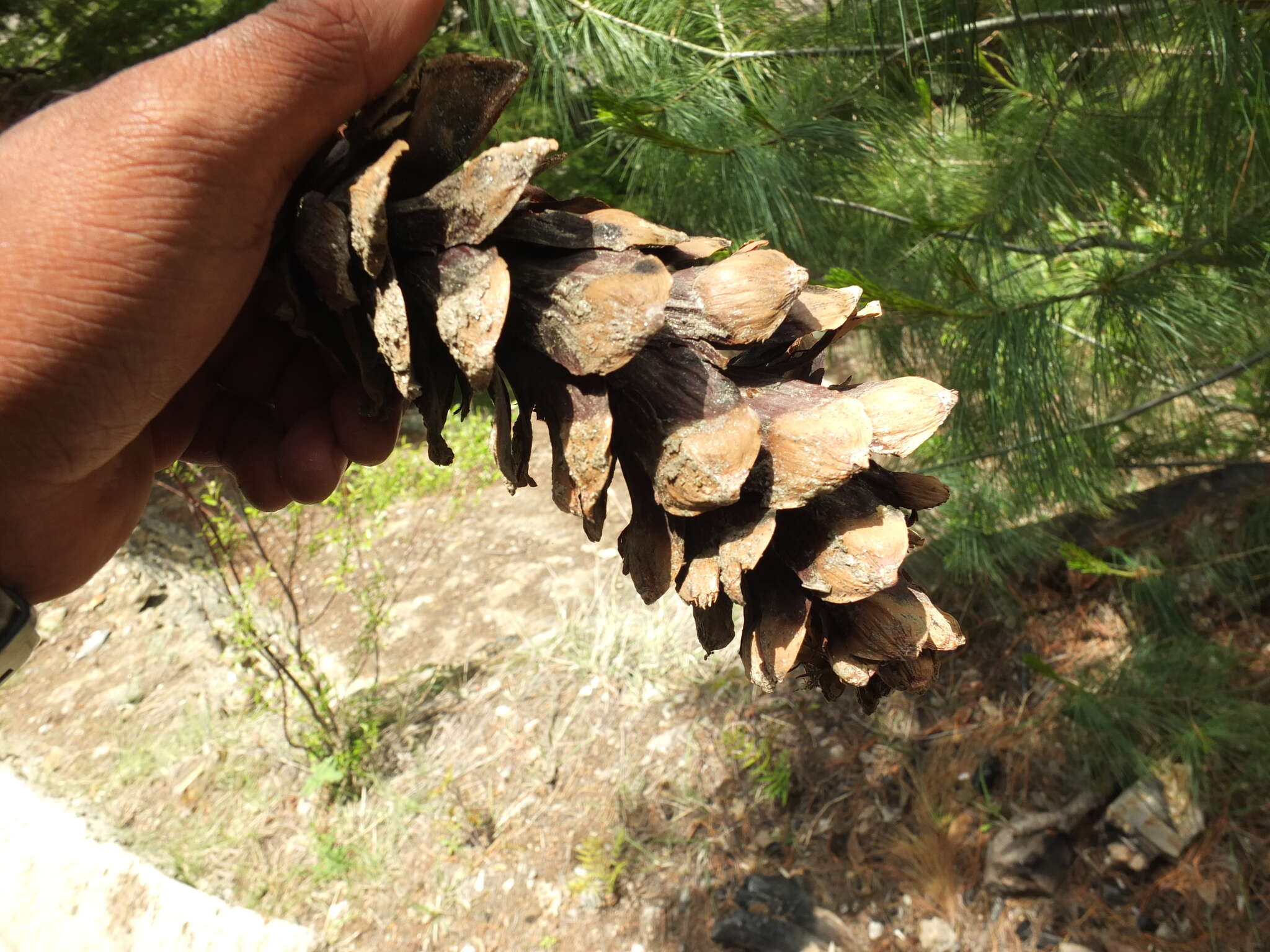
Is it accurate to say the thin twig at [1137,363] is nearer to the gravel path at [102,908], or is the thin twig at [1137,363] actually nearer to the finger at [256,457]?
the finger at [256,457]

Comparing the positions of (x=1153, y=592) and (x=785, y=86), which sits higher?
(x=785, y=86)

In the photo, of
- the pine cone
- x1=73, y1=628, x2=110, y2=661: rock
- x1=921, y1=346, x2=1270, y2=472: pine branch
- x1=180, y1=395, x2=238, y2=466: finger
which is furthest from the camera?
x1=73, y1=628, x2=110, y2=661: rock

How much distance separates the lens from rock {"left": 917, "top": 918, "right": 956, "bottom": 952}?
179 cm

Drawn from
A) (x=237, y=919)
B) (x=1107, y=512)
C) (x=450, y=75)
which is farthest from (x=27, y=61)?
(x=1107, y=512)

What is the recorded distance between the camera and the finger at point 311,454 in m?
0.76

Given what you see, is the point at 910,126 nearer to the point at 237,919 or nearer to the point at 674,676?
the point at 674,676

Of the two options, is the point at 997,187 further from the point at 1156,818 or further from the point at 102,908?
the point at 102,908

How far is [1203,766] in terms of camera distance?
5.96ft

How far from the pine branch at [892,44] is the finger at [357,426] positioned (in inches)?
28.8

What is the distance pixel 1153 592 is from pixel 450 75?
2.22m

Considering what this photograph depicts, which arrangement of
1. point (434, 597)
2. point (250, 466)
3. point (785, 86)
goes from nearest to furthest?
point (250, 466) → point (785, 86) → point (434, 597)

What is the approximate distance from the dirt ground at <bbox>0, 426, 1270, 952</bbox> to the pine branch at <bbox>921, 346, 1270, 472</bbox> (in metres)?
0.73

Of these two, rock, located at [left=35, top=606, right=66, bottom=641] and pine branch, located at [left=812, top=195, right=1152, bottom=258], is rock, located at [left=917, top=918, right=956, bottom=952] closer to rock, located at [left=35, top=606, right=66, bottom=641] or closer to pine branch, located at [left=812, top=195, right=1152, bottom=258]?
pine branch, located at [left=812, top=195, right=1152, bottom=258]

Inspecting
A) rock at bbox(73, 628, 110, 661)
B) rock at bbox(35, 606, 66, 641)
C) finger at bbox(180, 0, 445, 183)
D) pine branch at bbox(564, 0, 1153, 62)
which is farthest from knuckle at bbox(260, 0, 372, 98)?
rock at bbox(35, 606, 66, 641)
